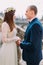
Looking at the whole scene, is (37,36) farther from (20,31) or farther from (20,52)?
(20,31)

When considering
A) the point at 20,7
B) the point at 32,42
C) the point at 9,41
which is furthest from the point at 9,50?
the point at 20,7

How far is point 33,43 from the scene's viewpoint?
2.62 metres

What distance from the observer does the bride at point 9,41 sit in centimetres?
278

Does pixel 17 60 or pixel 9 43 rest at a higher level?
pixel 9 43

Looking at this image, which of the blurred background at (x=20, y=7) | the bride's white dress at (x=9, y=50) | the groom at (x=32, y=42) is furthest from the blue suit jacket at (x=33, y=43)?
the blurred background at (x=20, y=7)

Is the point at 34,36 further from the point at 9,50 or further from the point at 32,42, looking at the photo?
the point at 9,50

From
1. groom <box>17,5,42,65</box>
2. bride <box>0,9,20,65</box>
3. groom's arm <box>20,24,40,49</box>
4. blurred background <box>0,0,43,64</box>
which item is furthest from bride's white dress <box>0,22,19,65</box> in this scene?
blurred background <box>0,0,43,64</box>

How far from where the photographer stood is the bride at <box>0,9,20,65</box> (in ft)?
9.12

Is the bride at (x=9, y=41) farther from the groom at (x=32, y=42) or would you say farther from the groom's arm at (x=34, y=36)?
the groom's arm at (x=34, y=36)

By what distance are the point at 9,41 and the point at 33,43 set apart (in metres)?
0.39

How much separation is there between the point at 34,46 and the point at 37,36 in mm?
135

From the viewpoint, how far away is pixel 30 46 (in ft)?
8.68

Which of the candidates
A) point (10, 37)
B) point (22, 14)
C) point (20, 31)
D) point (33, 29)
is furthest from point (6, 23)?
point (22, 14)

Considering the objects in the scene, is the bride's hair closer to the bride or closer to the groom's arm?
the bride
